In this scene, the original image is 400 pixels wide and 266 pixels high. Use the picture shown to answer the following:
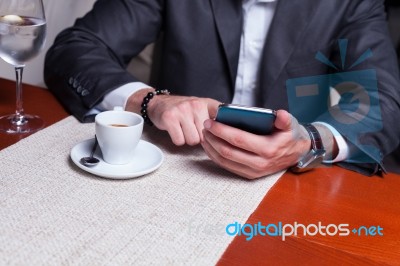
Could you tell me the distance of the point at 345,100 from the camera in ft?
3.08

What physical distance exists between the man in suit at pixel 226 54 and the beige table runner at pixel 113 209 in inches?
6.6

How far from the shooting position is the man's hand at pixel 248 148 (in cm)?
67

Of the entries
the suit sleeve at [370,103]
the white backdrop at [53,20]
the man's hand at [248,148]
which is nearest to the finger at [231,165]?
the man's hand at [248,148]

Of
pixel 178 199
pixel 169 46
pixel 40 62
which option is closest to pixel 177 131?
pixel 178 199

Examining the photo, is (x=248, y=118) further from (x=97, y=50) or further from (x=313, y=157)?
(x=97, y=50)

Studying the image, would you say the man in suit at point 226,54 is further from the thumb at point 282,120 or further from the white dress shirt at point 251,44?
the thumb at point 282,120

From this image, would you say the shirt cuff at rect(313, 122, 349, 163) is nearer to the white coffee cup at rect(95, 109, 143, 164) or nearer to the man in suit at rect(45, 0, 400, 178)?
the man in suit at rect(45, 0, 400, 178)


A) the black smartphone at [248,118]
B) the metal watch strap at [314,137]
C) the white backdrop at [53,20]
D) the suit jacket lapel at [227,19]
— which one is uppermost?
the suit jacket lapel at [227,19]

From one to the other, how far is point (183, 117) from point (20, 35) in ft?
1.01

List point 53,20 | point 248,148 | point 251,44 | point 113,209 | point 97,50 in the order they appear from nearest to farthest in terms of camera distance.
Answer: point 113,209 → point 248,148 → point 97,50 → point 251,44 → point 53,20

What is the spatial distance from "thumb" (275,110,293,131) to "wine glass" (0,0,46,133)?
1.43ft

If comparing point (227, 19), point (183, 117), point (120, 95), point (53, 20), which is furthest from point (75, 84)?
point (53, 20)

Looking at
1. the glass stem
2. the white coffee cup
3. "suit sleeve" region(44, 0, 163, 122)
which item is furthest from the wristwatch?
the glass stem

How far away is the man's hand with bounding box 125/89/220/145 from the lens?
0.77 meters
